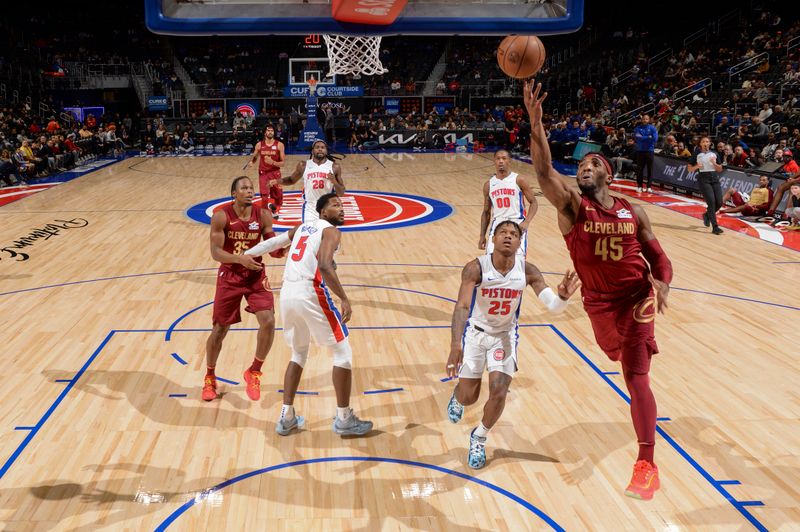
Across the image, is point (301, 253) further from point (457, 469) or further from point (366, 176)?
point (366, 176)

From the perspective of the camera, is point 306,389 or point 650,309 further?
point 306,389

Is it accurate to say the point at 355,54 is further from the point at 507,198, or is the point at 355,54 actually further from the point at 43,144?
the point at 43,144

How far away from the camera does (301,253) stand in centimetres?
530

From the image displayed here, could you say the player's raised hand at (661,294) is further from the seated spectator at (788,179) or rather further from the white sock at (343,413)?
the seated spectator at (788,179)

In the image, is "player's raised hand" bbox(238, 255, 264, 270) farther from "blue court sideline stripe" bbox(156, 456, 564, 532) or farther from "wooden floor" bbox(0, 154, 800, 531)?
"blue court sideline stripe" bbox(156, 456, 564, 532)

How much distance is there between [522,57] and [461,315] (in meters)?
2.20

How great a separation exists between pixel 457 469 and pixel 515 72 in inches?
118

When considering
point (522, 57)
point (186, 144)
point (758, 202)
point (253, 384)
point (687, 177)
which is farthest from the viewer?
point (186, 144)

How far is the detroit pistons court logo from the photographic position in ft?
45.4

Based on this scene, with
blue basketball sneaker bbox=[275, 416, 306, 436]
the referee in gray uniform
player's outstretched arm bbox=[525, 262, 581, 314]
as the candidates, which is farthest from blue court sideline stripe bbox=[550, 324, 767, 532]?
the referee in gray uniform

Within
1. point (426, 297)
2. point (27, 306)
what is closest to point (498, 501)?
point (426, 297)

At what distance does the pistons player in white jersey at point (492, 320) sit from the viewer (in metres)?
4.87

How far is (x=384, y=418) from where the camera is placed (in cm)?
570

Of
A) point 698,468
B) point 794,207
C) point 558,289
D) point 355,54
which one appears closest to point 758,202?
point 794,207
